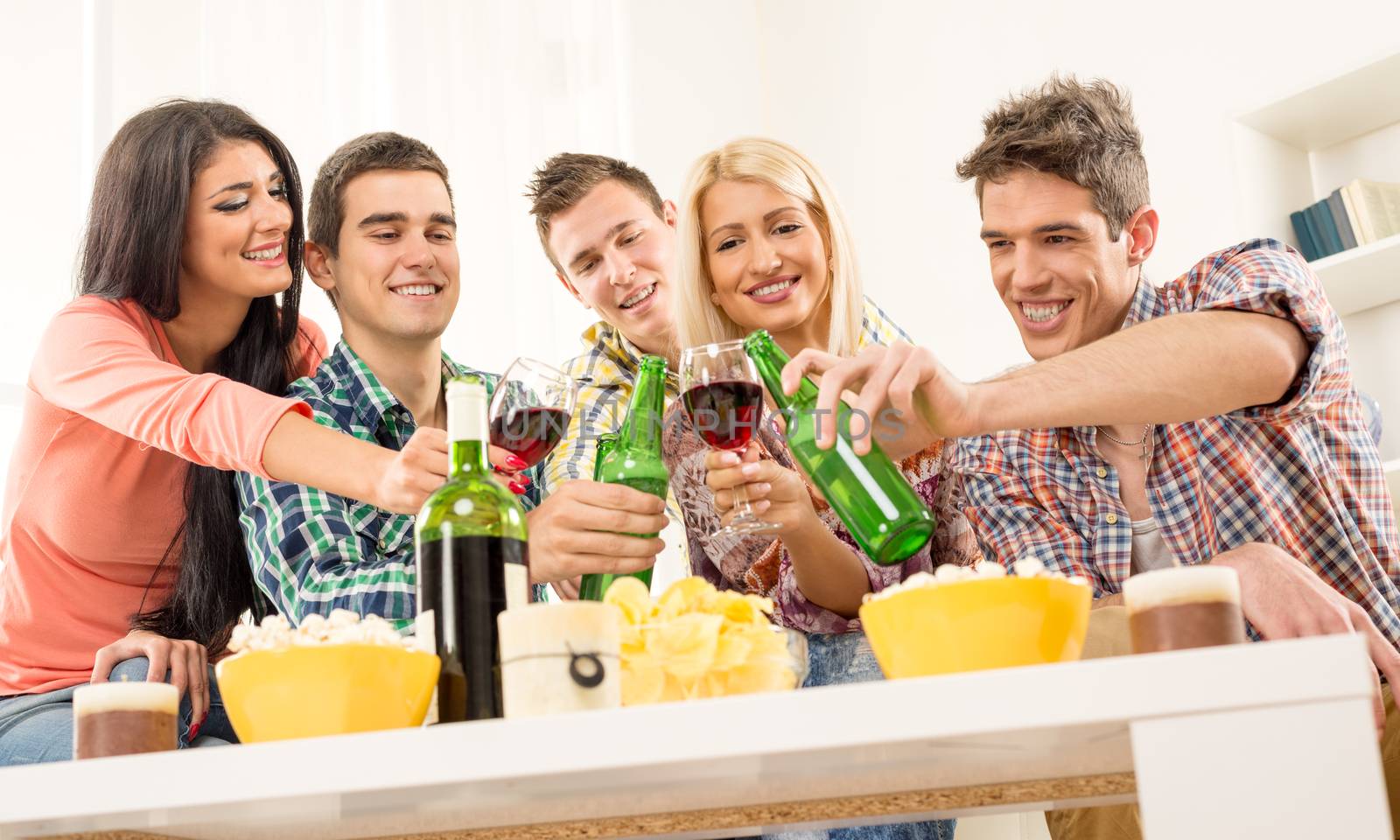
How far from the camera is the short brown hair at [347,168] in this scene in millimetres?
1879

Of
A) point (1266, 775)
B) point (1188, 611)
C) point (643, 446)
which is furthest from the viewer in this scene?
point (643, 446)

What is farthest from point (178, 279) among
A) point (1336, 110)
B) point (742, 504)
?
point (1336, 110)

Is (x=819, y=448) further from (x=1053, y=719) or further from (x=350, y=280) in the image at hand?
(x=350, y=280)

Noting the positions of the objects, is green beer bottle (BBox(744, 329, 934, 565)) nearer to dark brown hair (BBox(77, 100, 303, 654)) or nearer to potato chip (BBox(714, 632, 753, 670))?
potato chip (BBox(714, 632, 753, 670))

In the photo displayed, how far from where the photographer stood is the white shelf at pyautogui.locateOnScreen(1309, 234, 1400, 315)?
2.50 m

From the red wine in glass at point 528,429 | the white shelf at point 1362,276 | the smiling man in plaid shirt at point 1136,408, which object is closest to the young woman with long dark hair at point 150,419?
the red wine in glass at point 528,429

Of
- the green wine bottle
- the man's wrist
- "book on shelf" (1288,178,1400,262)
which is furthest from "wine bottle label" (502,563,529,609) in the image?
"book on shelf" (1288,178,1400,262)

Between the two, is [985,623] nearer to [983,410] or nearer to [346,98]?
[983,410]

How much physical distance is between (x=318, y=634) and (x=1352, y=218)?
241 centimetres

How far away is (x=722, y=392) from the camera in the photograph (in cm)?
111

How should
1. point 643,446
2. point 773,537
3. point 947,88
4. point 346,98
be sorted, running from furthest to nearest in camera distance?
point 947,88, point 346,98, point 773,537, point 643,446

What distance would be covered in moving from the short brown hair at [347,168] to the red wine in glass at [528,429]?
892mm

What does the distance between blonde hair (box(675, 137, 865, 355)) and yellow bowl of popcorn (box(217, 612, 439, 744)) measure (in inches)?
43.0

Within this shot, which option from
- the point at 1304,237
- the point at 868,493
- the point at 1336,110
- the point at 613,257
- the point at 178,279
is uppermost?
the point at 1336,110
